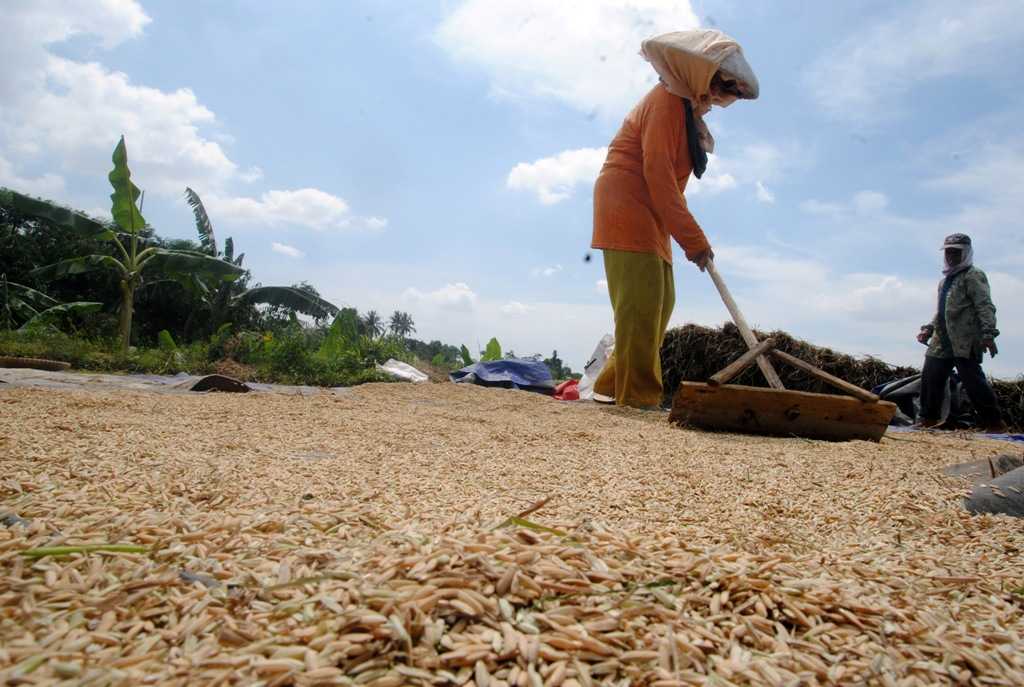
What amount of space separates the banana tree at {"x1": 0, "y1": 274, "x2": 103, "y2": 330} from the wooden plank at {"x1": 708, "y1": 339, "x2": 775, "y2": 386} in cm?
1166

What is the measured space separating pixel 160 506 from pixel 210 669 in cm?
74

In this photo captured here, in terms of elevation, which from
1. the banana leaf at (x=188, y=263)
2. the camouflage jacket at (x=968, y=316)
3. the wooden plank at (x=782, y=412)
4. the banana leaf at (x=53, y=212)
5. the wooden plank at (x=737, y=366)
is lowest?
the wooden plank at (x=782, y=412)

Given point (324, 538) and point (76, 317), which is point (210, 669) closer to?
point (324, 538)

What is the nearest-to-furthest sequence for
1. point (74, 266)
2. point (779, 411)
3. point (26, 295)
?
1. point (779, 411)
2. point (74, 266)
3. point (26, 295)

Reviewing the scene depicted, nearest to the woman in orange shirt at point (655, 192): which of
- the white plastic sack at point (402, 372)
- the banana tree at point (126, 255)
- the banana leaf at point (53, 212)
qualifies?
the white plastic sack at point (402, 372)

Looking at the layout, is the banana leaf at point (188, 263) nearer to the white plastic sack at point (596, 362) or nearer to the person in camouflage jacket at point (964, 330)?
the white plastic sack at point (596, 362)

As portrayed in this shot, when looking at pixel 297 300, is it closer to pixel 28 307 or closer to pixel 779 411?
pixel 28 307

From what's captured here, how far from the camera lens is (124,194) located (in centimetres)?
1019

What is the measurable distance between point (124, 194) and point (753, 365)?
9.48 m

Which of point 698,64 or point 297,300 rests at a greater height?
point 698,64

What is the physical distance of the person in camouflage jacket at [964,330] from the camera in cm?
529

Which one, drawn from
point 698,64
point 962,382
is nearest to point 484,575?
point 698,64

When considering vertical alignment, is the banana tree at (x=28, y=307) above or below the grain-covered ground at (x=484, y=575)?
above

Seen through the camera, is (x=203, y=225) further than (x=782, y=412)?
Yes
